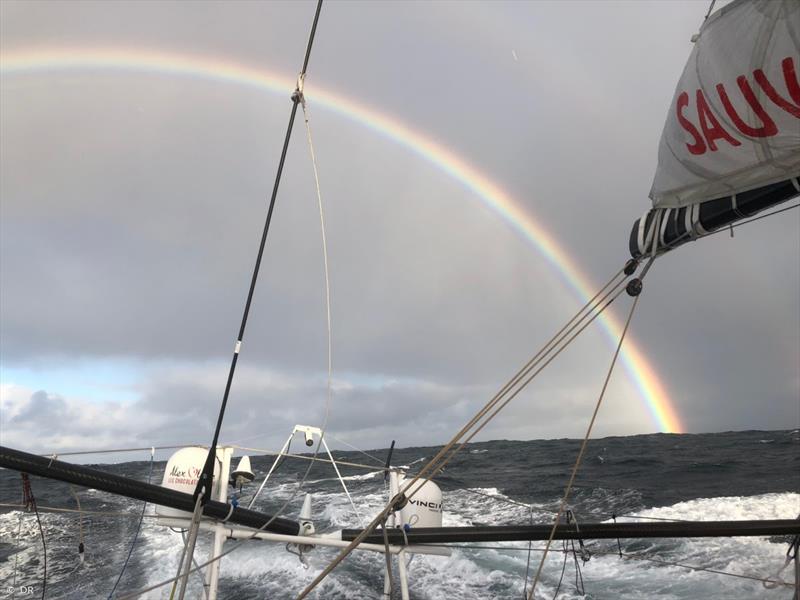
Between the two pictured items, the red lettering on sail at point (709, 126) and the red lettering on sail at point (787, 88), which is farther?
the red lettering on sail at point (709, 126)

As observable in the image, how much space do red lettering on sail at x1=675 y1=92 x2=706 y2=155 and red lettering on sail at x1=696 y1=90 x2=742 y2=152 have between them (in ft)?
0.21

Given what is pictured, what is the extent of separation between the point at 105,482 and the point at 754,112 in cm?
590

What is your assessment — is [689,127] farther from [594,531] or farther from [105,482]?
[105,482]

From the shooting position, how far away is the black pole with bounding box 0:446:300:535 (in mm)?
4160

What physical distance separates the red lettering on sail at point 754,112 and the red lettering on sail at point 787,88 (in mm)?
98

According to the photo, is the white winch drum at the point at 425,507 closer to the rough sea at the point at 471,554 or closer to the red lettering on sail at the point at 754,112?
the rough sea at the point at 471,554

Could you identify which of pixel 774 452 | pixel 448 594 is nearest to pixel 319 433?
pixel 448 594

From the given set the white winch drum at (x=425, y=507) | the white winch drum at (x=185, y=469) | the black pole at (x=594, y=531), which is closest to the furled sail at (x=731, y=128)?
the black pole at (x=594, y=531)

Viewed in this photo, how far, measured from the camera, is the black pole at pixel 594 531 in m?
4.75

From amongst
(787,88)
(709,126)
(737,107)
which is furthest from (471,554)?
(787,88)

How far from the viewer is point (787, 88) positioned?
15.0 ft

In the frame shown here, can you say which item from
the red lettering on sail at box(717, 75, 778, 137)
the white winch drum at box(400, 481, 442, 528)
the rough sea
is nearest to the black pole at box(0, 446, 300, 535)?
the rough sea

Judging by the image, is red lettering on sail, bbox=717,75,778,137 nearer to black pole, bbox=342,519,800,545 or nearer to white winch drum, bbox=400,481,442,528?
black pole, bbox=342,519,800,545

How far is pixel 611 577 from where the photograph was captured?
1197cm
